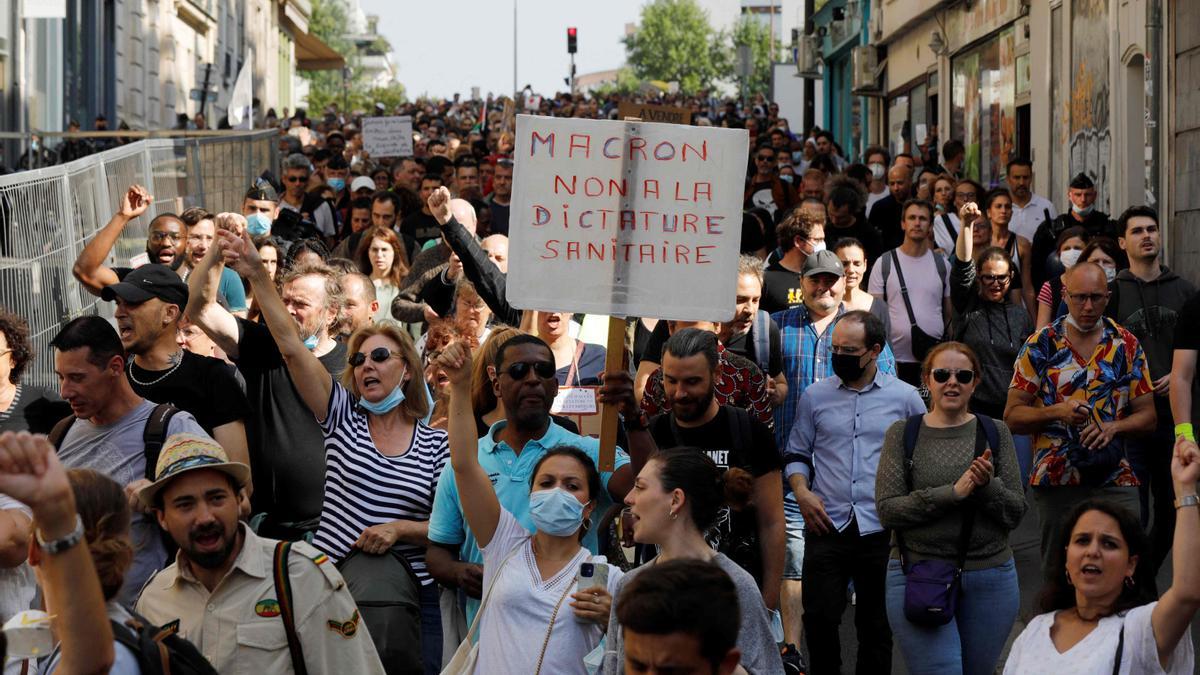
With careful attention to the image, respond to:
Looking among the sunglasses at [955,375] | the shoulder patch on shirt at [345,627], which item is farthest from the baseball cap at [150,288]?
the sunglasses at [955,375]

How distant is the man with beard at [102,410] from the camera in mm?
5984

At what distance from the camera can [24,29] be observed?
2670cm

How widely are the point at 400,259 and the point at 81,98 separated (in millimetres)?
23805

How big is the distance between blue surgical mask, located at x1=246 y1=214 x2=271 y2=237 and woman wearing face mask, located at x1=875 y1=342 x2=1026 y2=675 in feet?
18.8

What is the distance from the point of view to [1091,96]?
1930cm

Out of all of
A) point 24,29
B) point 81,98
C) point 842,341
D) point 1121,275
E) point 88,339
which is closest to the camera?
point 88,339

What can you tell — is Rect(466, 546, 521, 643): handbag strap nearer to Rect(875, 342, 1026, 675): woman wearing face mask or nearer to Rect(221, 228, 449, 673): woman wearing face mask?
Rect(221, 228, 449, 673): woman wearing face mask

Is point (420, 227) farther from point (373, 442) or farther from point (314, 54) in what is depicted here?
point (314, 54)

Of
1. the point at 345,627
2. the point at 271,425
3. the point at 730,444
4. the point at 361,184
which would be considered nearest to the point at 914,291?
the point at 730,444

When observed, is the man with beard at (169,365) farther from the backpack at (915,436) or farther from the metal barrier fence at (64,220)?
the metal barrier fence at (64,220)

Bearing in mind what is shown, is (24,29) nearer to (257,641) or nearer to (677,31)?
(257,641)

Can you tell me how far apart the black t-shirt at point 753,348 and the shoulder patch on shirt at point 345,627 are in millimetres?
3846

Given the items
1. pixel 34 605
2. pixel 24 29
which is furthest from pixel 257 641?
pixel 24 29

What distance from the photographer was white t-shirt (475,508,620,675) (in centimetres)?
542
